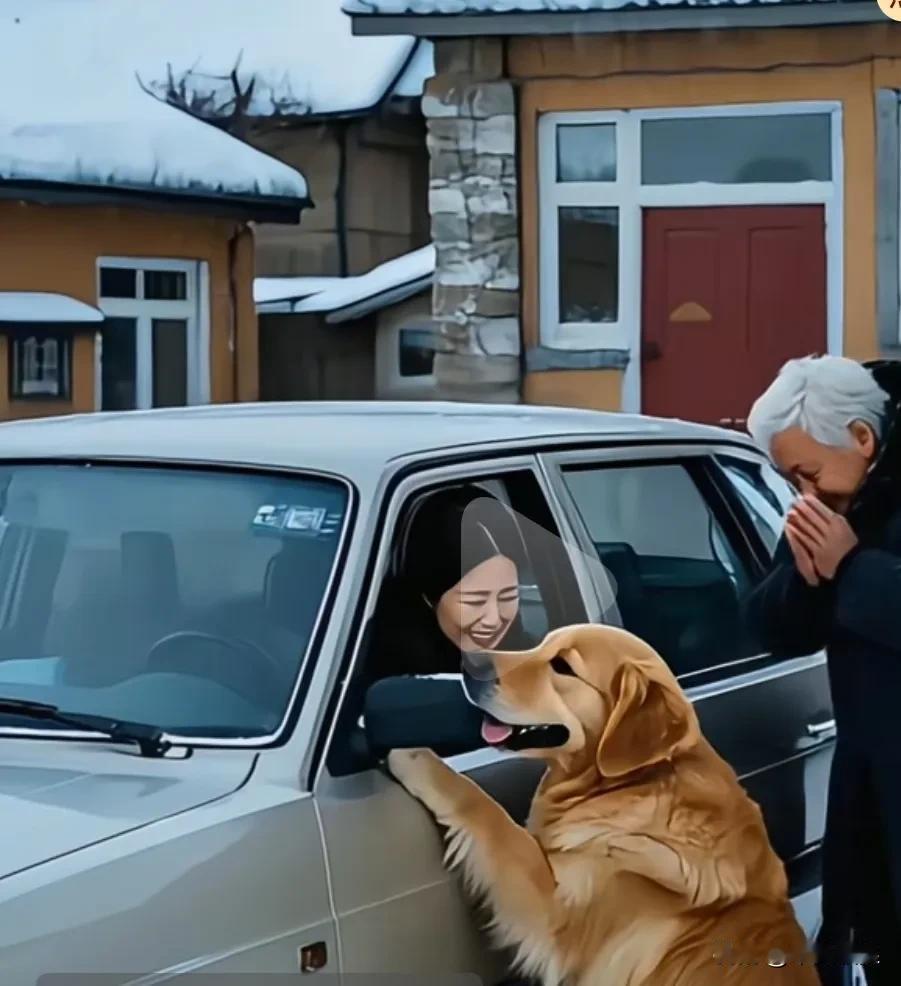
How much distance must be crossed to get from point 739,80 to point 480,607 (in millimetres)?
6954

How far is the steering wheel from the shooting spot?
294cm

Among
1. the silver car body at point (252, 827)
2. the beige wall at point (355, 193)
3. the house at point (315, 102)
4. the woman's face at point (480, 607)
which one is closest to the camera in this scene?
the silver car body at point (252, 827)

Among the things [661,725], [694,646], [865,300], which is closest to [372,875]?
[661,725]

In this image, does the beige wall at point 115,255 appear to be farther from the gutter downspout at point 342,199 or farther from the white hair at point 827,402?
the white hair at point 827,402

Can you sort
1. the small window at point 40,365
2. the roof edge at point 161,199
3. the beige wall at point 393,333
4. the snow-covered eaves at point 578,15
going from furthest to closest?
the beige wall at point 393,333
the small window at point 40,365
the roof edge at point 161,199
the snow-covered eaves at point 578,15

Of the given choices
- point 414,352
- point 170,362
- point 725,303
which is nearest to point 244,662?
point 725,303

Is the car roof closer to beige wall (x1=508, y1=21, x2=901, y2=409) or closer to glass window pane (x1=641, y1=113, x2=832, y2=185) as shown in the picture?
beige wall (x1=508, y1=21, x2=901, y2=409)

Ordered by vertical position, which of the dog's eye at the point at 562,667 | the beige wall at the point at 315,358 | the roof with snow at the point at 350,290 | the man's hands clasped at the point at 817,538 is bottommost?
the dog's eye at the point at 562,667

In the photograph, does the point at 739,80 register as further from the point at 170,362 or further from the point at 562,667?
the point at 562,667

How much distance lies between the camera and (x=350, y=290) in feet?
54.6

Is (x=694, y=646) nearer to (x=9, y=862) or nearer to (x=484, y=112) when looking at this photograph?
(x=9, y=862)

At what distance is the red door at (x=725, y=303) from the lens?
9.91 meters

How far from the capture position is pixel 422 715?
110 inches

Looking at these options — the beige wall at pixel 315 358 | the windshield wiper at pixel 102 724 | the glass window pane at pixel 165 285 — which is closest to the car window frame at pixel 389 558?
the windshield wiper at pixel 102 724
